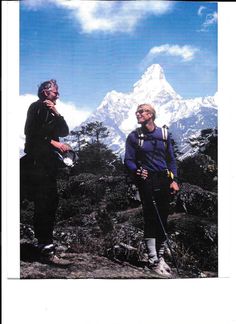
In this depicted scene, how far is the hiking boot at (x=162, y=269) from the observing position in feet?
18.0

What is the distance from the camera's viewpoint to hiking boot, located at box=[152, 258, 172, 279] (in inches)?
216

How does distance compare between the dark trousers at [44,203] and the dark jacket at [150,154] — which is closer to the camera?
the dark trousers at [44,203]

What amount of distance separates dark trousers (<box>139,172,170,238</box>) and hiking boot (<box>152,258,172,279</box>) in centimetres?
25

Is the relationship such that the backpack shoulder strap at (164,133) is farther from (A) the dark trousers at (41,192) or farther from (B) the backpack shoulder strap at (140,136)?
(A) the dark trousers at (41,192)

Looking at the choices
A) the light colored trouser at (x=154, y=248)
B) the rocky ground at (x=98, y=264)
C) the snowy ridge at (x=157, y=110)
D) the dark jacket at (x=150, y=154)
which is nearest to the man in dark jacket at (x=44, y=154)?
the rocky ground at (x=98, y=264)

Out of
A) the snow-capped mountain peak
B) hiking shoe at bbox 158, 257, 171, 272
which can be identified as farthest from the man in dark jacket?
hiking shoe at bbox 158, 257, 171, 272

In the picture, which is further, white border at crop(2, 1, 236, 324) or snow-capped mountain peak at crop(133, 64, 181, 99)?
snow-capped mountain peak at crop(133, 64, 181, 99)

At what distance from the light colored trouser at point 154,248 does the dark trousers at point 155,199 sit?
1.8 inches

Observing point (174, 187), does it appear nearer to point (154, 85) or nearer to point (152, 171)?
point (152, 171)

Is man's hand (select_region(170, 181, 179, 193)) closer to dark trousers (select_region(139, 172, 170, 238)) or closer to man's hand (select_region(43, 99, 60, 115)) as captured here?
dark trousers (select_region(139, 172, 170, 238))
